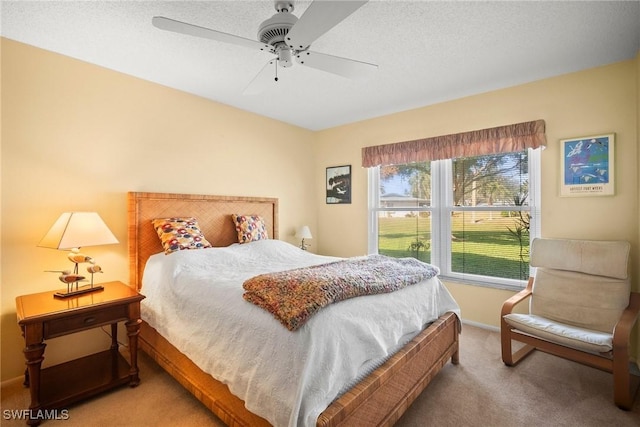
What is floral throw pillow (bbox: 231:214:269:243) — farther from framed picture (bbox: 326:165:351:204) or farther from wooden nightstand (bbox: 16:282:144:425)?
framed picture (bbox: 326:165:351:204)

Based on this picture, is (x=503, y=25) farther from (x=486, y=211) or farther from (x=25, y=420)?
(x=25, y=420)

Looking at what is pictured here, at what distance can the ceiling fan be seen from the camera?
1386mm

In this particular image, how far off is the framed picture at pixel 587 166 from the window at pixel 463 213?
0.83ft

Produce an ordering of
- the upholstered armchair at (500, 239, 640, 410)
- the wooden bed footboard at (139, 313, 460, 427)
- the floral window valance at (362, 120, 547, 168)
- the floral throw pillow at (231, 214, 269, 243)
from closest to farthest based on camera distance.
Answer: the wooden bed footboard at (139, 313, 460, 427) < the upholstered armchair at (500, 239, 640, 410) < the floral window valance at (362, 120, 547, 168) < the floral throw pillow at (231, 214, 269, 243)

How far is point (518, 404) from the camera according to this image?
1.98m

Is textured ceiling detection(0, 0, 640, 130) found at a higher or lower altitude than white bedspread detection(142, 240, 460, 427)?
higher

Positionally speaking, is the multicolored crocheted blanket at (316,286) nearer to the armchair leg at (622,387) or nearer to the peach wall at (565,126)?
the armchair leg at (622,387)

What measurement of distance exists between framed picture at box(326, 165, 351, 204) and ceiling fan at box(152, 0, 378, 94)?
7.73 ft

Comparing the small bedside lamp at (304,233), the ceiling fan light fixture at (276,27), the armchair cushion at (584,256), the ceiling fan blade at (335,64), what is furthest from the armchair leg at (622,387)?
the small bedside lamp at (304,233)

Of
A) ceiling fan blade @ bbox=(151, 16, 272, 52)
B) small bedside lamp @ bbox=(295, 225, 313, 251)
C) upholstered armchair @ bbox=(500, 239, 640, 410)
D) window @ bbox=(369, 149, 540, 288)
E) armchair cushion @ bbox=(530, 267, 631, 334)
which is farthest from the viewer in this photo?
small bedside lamp @ bbox=(295, 225, 313, 251)

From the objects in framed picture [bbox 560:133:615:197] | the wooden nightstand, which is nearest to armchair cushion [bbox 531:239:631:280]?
framed picture [bbox 560:133:615:197]

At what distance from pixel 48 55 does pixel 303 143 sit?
301 centimetres

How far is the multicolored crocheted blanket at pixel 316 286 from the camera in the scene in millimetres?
1432

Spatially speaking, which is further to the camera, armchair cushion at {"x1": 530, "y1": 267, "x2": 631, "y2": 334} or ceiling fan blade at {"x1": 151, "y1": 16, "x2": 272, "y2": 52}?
armchair cushion at {"x1": 530, "y1": 267, "x2": 631, "y2": 334}
